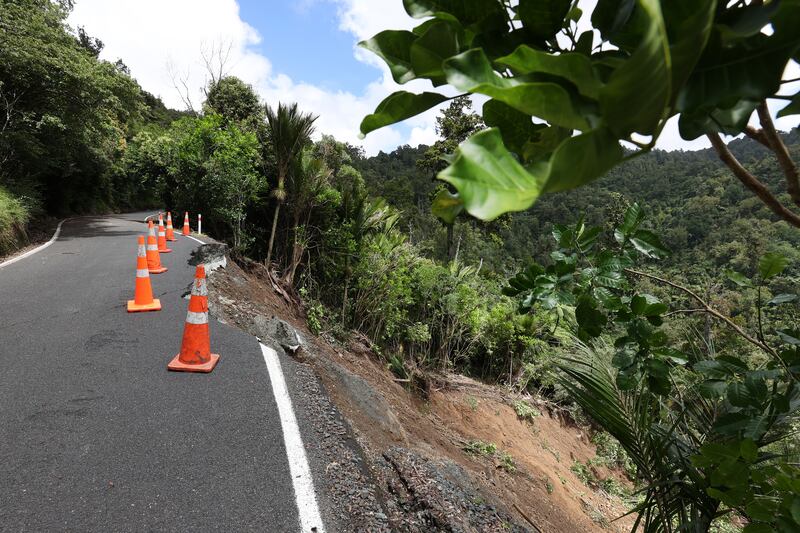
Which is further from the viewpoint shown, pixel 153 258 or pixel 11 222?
pixel 11 222

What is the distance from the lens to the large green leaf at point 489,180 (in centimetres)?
33

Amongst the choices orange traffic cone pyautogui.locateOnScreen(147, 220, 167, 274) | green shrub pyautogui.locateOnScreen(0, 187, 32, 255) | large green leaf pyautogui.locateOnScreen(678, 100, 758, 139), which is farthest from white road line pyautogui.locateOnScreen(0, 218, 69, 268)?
large green leaf pyautogui.locateOnScreen(678, 100, 758, 139)

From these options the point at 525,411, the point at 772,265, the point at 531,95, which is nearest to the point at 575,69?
the point at 531,95

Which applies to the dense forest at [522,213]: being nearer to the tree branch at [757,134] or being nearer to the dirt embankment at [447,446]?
the tree branch at [757,134]

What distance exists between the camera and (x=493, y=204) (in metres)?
0.34

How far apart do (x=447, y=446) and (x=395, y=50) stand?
6086mm

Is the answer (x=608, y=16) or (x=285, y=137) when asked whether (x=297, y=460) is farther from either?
(x=285, y=137)

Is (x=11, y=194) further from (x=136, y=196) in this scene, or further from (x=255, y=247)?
(x=136, y=196)

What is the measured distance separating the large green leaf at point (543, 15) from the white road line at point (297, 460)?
243 centimetres

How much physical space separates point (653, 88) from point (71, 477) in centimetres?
311

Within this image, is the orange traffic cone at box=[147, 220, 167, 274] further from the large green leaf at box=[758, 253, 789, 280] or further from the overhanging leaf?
the large green leaf at box=[758, 253, 789, 280]

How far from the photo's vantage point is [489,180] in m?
0.35

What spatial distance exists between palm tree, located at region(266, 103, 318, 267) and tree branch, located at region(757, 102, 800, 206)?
28.6 ft

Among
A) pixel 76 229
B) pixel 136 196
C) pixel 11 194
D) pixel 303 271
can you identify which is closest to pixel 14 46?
pixel 11 194
